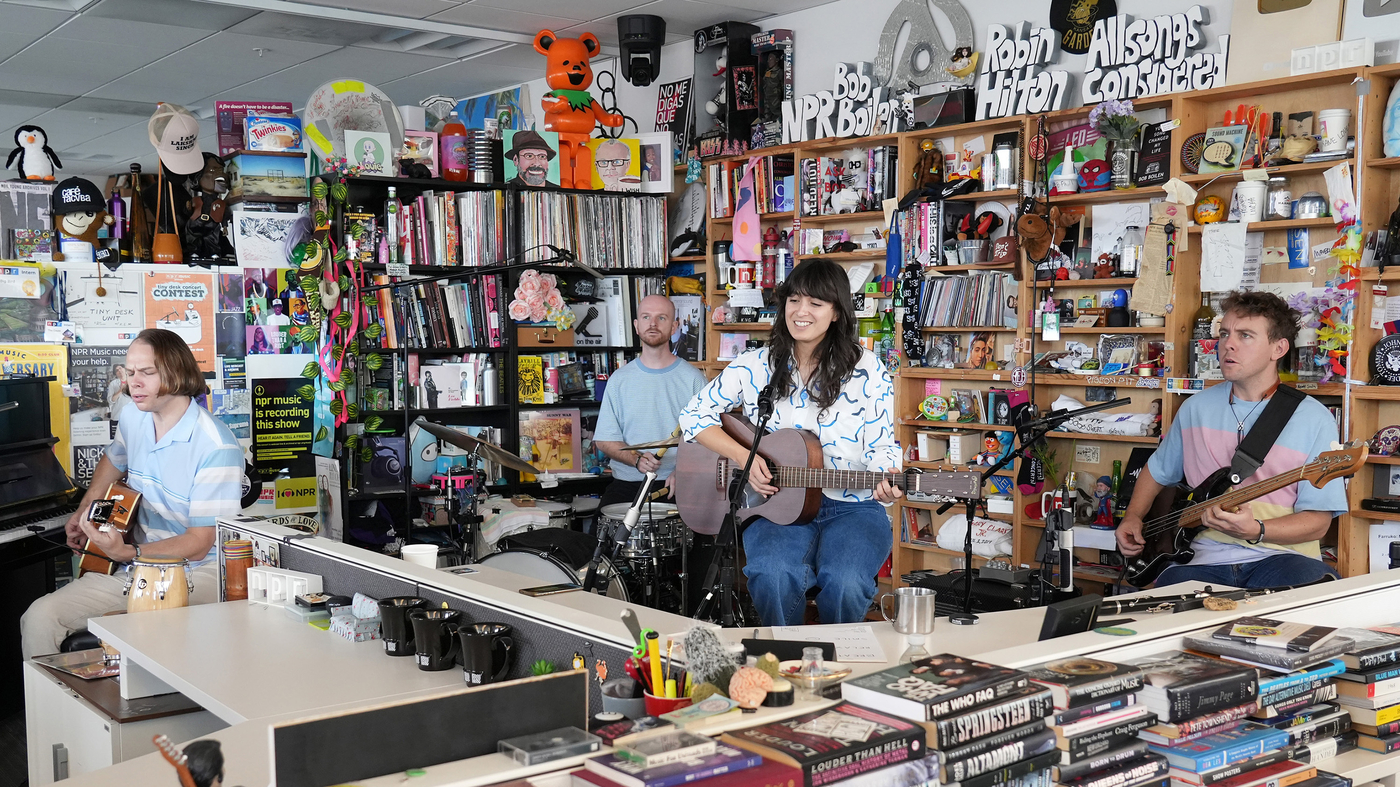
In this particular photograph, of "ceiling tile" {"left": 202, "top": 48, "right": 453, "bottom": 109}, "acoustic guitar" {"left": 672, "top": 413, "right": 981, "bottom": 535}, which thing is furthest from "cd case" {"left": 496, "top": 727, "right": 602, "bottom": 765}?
"ceiling tile" {"left": 202, "top": 48, "right": 453, "bottom": 109}

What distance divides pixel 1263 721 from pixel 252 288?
4.77 m

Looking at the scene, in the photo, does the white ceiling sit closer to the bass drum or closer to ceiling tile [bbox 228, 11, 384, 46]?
ceiling tile [bbox 228, 11, 384, 46]

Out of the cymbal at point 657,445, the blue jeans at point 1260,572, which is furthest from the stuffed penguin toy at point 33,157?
the blue jeans at point 1260,572

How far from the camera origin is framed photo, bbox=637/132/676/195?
20.7ft

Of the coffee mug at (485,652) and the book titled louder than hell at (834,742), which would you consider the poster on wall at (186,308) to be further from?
the book titled louder than hell at (834,742)

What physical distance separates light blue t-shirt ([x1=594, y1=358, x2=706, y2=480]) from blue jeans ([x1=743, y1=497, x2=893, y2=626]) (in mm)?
2004

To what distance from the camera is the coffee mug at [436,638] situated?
6.95 feet

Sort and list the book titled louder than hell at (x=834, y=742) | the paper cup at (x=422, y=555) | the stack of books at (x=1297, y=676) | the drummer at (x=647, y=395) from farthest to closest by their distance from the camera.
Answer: the drummer at (x=647, y=395)
the paper cup at (x=422, y=555)
the stack of books at (x=1297, y=676)
the book titled louder than hell at (x=834, y=742)

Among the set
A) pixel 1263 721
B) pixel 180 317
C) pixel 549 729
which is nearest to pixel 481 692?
pixel 549 729

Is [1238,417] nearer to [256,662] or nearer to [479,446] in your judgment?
[479,446]

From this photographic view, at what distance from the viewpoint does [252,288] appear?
5328 mm

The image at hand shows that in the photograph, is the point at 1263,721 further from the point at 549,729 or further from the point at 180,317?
the point at 180,317

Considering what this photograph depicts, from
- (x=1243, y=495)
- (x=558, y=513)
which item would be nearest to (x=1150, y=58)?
(x=1243, y=495)

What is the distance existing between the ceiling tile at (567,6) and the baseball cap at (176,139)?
5.38 feet
